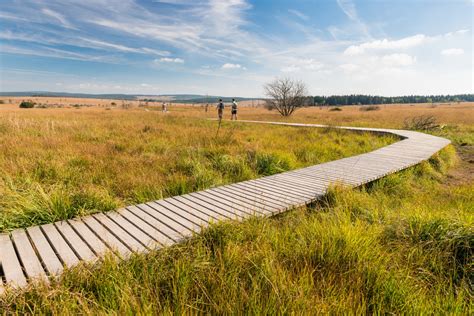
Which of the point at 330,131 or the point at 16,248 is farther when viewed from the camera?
the point at 330,131

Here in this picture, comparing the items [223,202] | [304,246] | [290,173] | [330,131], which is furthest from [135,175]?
[330,131]

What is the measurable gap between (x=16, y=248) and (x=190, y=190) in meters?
2.68

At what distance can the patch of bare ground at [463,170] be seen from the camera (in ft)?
21.9

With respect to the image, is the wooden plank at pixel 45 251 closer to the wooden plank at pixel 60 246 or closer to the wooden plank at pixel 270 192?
the wooden plank at pixel 60 246

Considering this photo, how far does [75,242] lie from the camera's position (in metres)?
2.61

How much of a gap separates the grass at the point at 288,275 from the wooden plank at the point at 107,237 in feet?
0.84

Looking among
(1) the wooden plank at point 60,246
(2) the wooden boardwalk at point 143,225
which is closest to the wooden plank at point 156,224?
(2) the wooden boardwalk at point 143,225

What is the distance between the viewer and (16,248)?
246 cm

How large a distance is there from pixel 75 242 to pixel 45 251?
0.83ft

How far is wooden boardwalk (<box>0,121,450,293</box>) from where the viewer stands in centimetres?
229

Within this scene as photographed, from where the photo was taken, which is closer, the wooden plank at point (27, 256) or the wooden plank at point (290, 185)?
the wooden plank at point (27, 256)

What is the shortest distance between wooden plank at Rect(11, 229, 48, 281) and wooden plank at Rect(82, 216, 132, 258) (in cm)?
55

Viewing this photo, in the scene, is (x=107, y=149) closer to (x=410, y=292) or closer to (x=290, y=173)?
(x=290, y=173)

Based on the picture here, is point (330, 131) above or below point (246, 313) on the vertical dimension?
above
